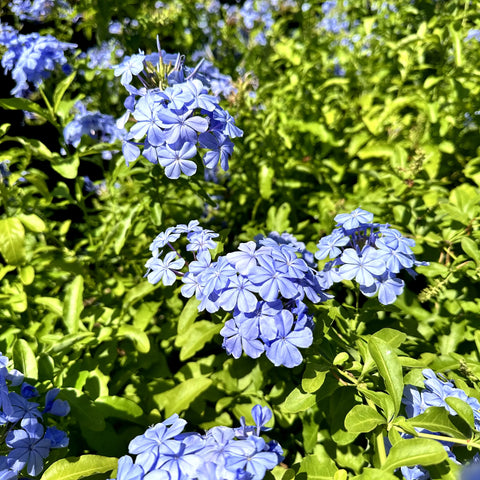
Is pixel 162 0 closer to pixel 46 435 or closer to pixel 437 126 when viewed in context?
pixel 437 126

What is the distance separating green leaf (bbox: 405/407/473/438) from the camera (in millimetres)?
1024

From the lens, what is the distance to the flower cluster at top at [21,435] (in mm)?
1132

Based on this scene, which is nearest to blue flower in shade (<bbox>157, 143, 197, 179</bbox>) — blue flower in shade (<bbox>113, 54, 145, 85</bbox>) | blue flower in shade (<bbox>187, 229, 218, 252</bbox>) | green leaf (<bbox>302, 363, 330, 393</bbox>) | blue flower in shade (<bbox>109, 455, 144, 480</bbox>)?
blue flower in shade (<bbox>187, 229, 218, 252</bbox>)

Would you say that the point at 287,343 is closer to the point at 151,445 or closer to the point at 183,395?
the point at 151,445

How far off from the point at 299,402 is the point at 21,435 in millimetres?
861

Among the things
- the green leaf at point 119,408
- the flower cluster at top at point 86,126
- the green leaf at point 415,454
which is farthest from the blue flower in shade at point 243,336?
the flower cluster at top at point 86,126

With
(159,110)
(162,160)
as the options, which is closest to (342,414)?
(162,160)

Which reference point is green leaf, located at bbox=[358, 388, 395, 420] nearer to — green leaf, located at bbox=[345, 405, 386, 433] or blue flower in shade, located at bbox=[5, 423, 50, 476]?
green leaf, located at bbox=[345, 405, 386, 433]

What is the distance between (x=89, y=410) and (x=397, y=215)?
162 centimetres

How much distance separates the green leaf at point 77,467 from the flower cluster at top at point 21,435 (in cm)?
8

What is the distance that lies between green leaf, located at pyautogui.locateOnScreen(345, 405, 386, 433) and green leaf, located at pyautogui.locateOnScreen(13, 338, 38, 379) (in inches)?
44.8

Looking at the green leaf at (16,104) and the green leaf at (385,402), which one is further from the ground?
the green leaf at (16,104)

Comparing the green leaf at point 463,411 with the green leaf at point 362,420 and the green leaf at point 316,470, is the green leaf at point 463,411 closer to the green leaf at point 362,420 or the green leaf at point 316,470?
the green leaf at point 362,420

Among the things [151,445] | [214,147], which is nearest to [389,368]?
[151,445]
